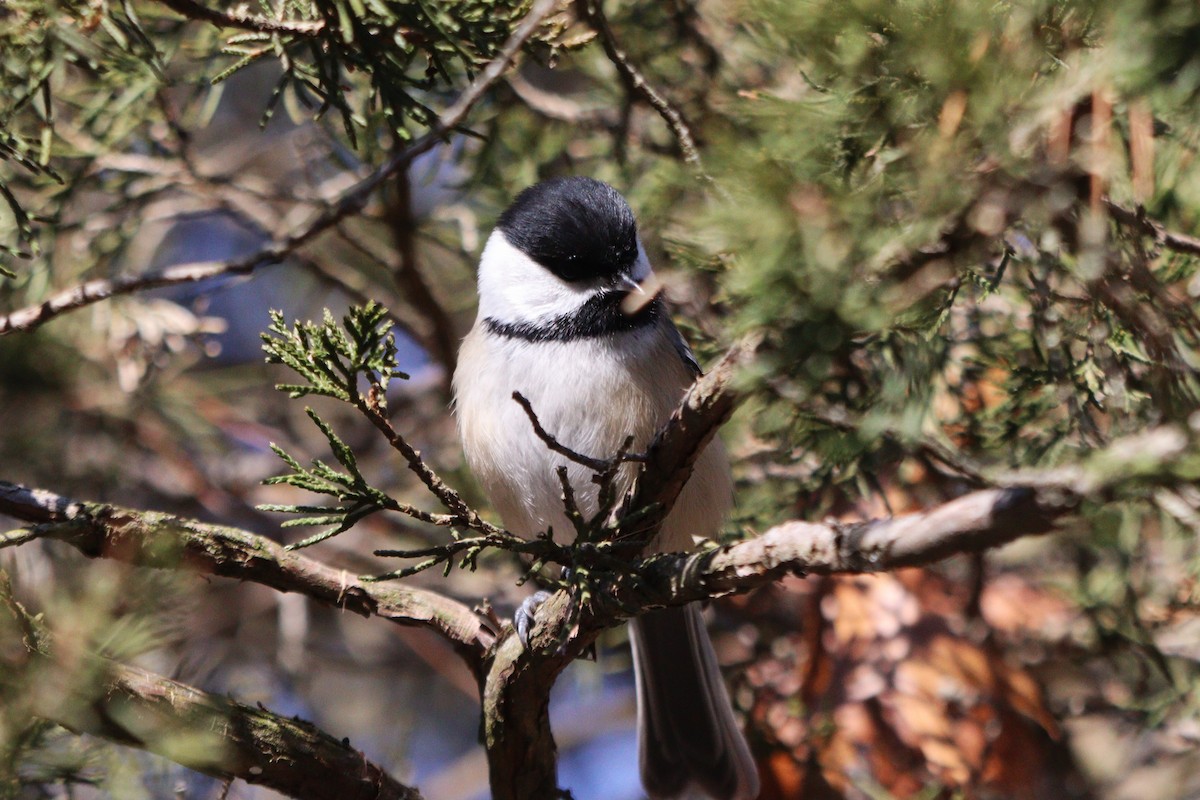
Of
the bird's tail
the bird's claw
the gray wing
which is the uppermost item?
the gray wing

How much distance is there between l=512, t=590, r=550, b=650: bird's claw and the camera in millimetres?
2660

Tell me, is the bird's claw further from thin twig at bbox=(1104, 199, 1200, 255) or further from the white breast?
thin twig at bbox=(1104, 199, 1200, 255)

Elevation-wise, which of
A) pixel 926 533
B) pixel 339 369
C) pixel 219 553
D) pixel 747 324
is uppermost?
pixel 747 324

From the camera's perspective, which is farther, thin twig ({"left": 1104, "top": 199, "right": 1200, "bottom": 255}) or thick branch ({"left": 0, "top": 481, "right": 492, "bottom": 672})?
thick branch ({"left": 0, "top": 481, "right": 492, "bottom": 672})

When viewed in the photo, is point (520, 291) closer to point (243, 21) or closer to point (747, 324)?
point (243, 21)

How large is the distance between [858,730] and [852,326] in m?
2.47

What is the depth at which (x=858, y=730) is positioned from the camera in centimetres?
371

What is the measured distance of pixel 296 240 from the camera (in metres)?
2.74

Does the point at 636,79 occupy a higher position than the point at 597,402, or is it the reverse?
the point at 636,79

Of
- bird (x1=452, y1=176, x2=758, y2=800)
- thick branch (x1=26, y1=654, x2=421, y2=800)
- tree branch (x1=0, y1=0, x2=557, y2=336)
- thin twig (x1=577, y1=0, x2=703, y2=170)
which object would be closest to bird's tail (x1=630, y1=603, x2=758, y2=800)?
bird (x1=452, y1=176, x2=758, y2=800)

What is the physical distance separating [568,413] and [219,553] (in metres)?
1.16

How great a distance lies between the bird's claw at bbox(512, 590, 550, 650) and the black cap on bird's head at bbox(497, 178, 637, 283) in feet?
3.48

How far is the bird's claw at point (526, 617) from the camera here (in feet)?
8.73

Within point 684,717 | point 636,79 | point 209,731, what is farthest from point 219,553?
point 684,717
